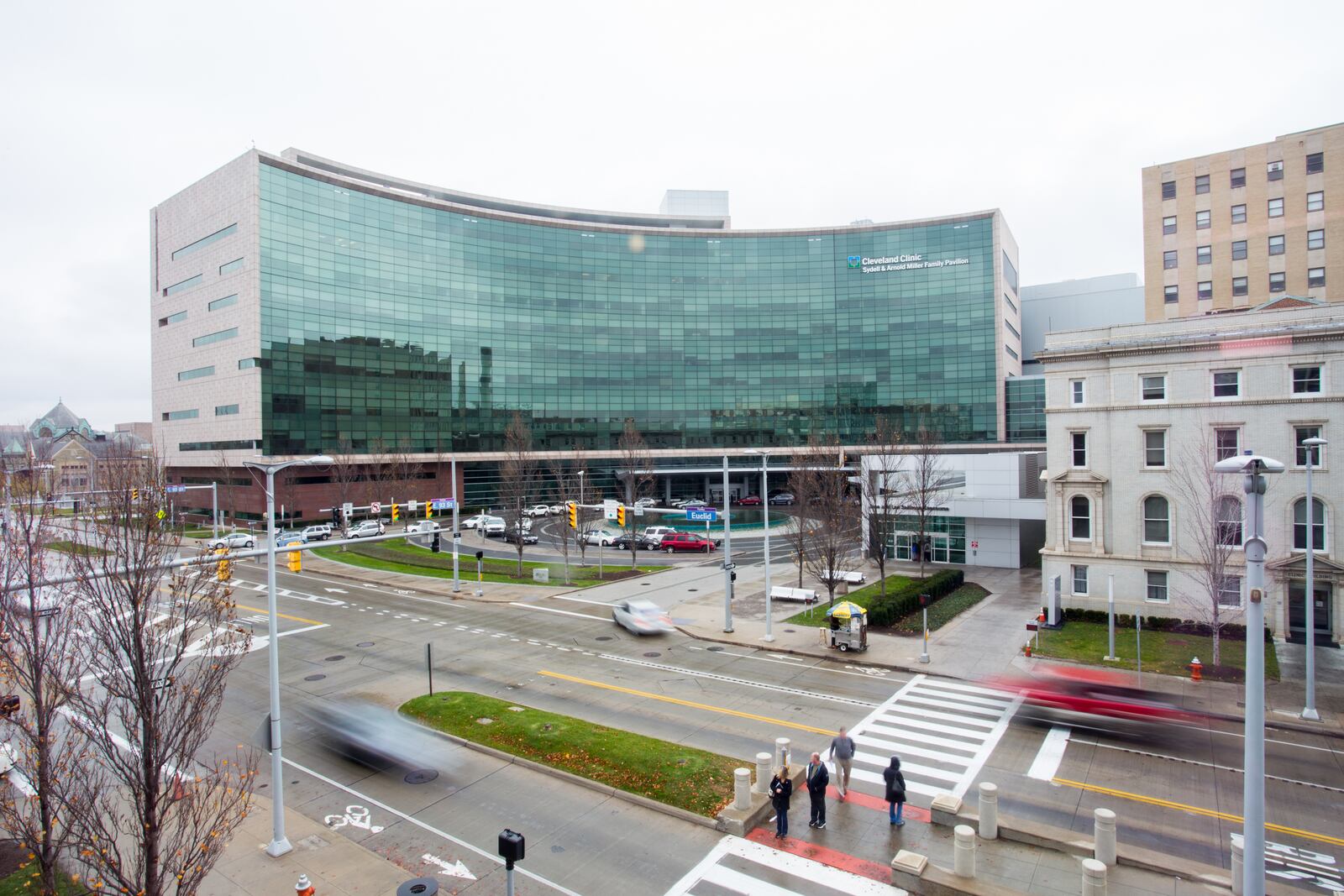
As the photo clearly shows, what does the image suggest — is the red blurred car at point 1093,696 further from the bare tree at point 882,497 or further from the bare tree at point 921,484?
the bare tree at point 921,484

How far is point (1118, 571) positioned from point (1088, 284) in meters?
83.9

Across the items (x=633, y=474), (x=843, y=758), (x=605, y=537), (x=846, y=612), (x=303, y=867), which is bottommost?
(x=303, y=867)

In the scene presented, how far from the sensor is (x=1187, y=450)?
2959 cm

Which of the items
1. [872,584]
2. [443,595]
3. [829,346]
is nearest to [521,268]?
[829,346]

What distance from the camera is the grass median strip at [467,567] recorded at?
45.0 metres

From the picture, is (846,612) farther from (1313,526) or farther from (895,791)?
(1313,526)

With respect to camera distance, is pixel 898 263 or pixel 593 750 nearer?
pixel 593 750

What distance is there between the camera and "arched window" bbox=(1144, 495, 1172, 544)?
30.4 m

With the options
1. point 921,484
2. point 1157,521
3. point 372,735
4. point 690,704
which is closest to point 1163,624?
point 1157,521

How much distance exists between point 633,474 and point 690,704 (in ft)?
112

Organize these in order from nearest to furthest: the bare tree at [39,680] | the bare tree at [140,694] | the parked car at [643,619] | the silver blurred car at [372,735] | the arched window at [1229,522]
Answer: the bare tree at [140,694], the bare tree at [39,680], the silver blurred car at [372,735], the arched window at [1229,522], the parked car at [643,619]

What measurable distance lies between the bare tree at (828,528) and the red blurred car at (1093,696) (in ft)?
35.8

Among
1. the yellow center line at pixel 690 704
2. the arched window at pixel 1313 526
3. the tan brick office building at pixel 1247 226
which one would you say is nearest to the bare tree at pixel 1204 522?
the arched window at pixel 1313 526

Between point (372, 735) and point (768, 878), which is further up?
point (768, 878)
